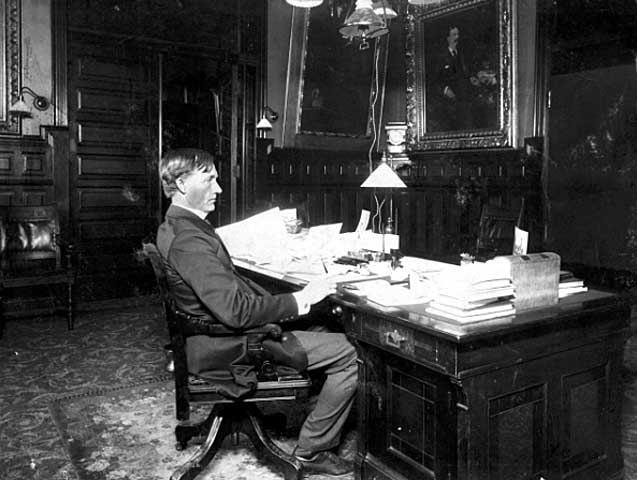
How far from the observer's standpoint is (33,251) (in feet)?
19.4

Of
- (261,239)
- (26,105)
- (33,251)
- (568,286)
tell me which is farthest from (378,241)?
(26,105)

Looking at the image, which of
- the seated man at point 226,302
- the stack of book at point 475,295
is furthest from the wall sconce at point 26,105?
the stack of book at point 475,295

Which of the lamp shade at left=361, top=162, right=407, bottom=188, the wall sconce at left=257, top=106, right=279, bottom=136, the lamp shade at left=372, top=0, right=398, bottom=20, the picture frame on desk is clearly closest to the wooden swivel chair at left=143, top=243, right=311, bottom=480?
the lamp shade at left=361, top=162, right=407, bottom=188

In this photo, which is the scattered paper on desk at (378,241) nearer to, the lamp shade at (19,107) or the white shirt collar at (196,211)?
the white shirt collar at (196,211)

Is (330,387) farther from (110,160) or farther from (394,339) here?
(110,160)

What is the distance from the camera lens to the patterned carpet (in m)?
2.97

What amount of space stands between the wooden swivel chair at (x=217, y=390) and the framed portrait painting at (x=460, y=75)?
14.8 feet

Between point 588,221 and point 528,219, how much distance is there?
1.98ft

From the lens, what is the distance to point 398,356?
2365 mm

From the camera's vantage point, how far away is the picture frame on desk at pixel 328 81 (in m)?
7.18

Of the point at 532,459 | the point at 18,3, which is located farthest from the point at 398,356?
A: the point at 18,3

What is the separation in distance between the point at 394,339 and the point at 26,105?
204 inches

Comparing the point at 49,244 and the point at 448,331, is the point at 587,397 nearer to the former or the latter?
the point at 448,331

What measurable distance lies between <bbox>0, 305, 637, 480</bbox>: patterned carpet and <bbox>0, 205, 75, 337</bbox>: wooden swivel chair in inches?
8.4
